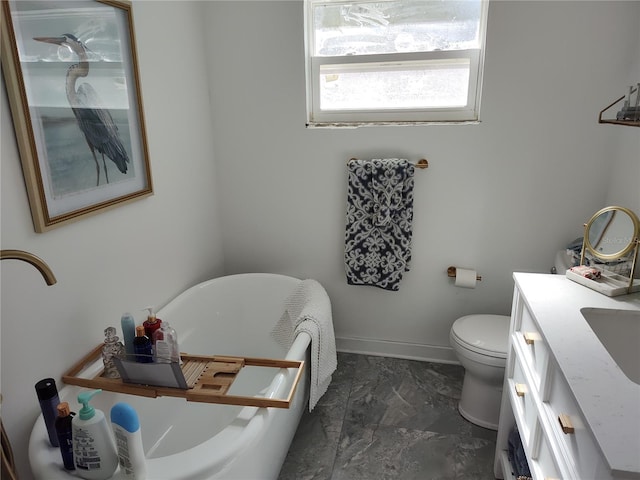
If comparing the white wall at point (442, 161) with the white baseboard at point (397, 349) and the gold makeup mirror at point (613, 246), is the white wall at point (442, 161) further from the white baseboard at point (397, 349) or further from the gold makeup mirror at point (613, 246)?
the gold makeup mirror at point (613, 246)

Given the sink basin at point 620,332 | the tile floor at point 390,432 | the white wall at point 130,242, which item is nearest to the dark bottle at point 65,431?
the white wall at point 130,242

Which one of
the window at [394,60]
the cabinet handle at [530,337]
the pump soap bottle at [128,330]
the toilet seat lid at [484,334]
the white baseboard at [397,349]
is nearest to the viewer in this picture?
the cabinet handle at [530,337]

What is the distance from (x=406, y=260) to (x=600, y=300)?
1.02 m

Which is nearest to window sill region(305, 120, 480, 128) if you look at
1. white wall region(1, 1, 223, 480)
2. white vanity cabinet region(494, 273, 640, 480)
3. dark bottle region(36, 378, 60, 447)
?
white wall region(1, 1, 223, 480)

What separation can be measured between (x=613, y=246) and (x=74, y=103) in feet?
6.25

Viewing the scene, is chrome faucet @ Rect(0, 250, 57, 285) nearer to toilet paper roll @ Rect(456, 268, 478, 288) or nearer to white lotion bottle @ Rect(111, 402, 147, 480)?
white lotion bottle @ Rect(111, 402, 147, 480)

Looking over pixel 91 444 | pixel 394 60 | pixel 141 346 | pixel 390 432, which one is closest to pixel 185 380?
pixel 141 346

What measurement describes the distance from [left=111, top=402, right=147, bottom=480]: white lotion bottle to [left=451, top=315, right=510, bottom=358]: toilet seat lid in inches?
56.0

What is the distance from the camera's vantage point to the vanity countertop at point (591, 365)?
86 centimetres

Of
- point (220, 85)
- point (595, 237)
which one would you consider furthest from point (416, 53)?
point (595, 237)

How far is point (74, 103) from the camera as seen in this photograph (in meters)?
1.43

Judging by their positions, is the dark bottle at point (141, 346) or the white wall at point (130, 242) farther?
the dark bottle at point (141, 346)

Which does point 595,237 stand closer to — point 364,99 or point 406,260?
point 406,260

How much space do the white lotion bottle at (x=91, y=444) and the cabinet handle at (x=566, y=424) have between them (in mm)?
1112
